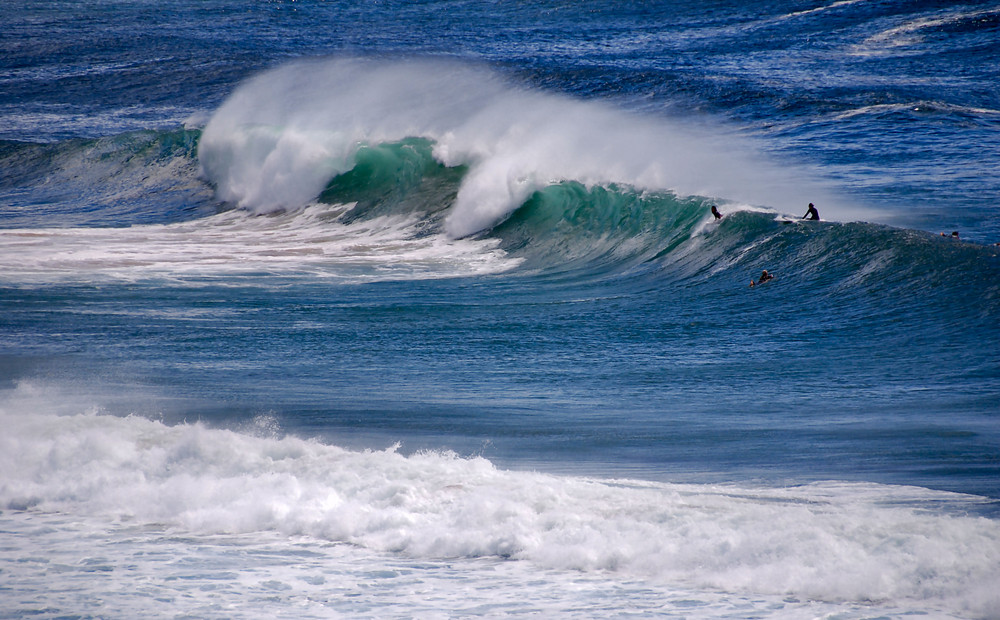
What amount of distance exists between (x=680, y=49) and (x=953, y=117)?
58.7 feet

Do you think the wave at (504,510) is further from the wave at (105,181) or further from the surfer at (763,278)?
the wave at (105,181)

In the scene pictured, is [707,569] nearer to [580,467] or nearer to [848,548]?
[848,548]

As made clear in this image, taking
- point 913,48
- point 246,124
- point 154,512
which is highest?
point 913,48

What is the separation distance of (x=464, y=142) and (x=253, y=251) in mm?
5239

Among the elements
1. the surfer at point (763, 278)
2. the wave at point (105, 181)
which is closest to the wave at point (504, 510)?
the surfer at point (763, 278)

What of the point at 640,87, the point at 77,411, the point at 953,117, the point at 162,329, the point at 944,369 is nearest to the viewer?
the point at 77,411

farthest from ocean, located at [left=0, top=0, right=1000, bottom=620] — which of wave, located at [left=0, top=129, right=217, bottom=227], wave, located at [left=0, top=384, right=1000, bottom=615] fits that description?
wave, located at [left=0, top=129, right=217, bottom=227]

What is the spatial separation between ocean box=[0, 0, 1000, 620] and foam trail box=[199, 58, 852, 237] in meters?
0.10

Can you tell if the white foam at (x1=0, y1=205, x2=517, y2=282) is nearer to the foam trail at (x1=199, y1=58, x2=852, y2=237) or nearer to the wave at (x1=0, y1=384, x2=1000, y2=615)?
the foam trail at (x1=199, y1=58, x2=852, y2=237)

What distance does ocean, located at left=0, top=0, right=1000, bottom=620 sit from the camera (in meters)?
4.77

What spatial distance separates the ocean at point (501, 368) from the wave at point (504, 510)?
0.07ft

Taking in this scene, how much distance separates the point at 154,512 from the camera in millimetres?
5770

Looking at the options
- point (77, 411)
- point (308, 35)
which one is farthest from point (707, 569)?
point (308, 35)

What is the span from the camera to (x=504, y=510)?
17.5 ft
